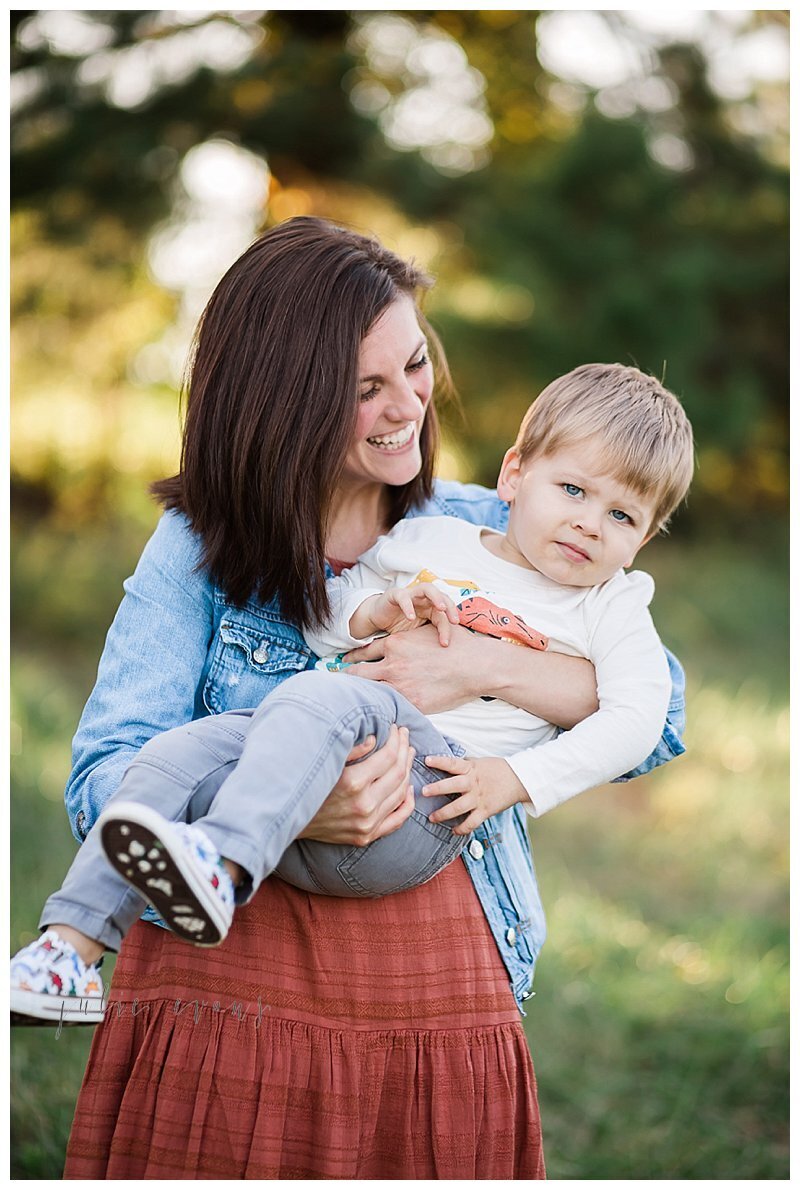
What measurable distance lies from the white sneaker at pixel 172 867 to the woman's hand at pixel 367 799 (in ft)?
0.69

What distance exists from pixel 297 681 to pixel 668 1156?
219 centimetres

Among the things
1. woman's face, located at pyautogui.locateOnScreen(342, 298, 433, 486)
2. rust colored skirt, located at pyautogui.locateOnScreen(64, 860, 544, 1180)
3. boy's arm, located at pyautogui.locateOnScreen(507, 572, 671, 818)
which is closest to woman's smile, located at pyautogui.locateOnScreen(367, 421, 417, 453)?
woman's face, located at pyautogui.locateOnScreen(342, 298, 433, 486)

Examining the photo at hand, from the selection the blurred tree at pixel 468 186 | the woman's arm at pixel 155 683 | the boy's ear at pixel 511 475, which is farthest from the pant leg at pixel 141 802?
the blurred tree at pixel 468 186

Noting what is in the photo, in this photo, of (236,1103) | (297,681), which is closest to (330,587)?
(297,681)

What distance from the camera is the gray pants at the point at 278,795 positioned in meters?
1.51

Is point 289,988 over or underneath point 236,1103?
over

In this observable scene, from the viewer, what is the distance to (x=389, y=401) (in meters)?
1.99

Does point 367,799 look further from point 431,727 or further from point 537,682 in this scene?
point 537,682

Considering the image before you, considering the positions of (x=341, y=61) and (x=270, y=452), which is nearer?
(x=270, y=452)

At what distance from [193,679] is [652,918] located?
3.16 m

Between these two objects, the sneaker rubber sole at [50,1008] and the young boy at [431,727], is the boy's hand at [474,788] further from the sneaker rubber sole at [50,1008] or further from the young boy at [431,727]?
the sneaker rubber sole at [50,1008]

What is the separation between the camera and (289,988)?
178cm

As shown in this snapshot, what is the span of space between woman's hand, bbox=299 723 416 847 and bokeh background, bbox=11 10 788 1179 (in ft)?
10.4

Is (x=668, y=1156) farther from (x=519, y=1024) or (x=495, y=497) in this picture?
(x=495, y=497)
